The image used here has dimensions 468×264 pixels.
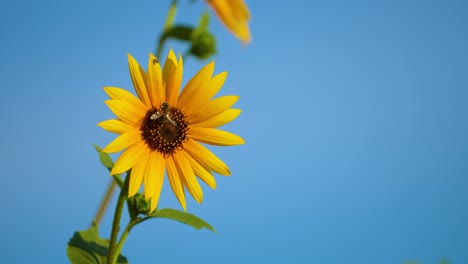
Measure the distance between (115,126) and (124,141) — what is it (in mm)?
43

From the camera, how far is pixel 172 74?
114 centimetres

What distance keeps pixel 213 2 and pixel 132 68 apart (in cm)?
19

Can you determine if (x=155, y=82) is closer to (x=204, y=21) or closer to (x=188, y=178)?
(x=188, y=178)

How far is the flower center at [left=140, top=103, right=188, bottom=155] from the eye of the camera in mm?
1209

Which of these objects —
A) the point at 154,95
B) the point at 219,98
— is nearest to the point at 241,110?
the point at 219,98

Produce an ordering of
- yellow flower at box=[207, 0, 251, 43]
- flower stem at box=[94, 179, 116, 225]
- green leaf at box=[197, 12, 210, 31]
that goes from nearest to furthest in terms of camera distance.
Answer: yellow flower at box=[207, 0, 251, 43]
flower stem at box=[94, 179, 116, 225]
green leaf at box=[197, 12, 210, 31]

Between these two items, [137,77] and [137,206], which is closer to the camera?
[137,77]

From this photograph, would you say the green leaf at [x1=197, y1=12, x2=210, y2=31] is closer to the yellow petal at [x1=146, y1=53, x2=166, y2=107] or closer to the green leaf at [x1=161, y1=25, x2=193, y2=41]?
the green leaf at [x1=161, y1=25, x2=193, y2=41]

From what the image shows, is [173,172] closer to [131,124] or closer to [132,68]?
[131,124]

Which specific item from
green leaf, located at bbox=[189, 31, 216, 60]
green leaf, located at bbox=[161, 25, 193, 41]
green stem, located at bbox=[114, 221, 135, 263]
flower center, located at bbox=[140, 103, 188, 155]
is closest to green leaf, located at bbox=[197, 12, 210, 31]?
green leaf, located at bbox=[189, 31, 216, 60]

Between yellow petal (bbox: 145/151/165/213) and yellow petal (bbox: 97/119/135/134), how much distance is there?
0.29 feet

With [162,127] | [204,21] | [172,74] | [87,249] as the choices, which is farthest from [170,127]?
[204,21]

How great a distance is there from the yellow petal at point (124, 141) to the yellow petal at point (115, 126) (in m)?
0.01

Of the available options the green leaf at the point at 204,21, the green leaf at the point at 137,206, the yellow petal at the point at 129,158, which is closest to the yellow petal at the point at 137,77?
the yellow petal at the point at 129,158
